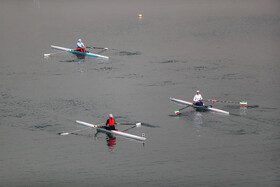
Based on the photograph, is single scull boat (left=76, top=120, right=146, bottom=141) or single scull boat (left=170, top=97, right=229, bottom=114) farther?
single scull boat (left=170, top=97, right=229, bottom=114)

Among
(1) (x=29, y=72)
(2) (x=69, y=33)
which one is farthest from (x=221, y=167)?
(2) (x=69, y=33)

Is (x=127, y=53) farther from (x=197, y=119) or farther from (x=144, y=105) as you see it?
(x=197, y=119)

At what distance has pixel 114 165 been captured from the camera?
3678 cm

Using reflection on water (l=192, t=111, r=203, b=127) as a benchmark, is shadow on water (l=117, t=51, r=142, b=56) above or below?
above

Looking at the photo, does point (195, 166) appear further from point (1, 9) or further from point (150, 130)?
point (1, 9)

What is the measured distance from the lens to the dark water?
36.0 m

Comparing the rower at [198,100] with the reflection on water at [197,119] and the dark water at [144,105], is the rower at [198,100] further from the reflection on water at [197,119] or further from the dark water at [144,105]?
the dark water at [144,105]

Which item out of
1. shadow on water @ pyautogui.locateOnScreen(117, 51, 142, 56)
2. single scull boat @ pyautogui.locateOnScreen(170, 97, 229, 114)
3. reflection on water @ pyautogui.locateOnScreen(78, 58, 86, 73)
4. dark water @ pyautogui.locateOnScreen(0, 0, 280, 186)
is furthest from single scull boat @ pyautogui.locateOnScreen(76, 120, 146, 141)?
shadow on water @ pyautogui.locateOnScreen(117, 51, 142, 56)

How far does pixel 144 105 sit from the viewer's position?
167 feet

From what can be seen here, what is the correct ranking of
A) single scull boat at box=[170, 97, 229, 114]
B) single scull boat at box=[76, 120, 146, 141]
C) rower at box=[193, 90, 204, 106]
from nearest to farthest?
1. single scull boat at box=[76, 120, 146, 141]
2. single scull boat at box=[170, 97, 229, 114]
3. rower at box=[193, 90, 204, 106]

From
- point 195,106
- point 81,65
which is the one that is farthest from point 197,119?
point 81,65

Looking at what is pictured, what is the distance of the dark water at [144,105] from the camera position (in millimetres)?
36031

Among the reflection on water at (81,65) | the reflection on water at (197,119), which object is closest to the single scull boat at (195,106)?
the reflection on water at (197,119)

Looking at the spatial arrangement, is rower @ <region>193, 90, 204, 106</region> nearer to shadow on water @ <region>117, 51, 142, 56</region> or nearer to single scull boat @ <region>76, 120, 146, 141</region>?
single scull boat @ <region>76, 120, 146, 141</region>
